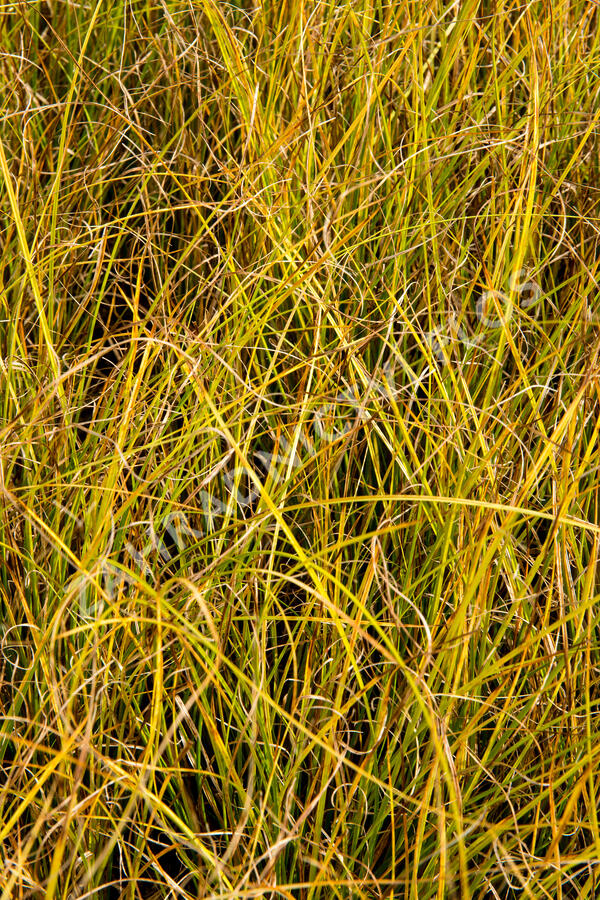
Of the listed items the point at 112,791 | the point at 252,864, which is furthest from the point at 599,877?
the point at 112,791

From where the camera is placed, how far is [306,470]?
28.8 inches

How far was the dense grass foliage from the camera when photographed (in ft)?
1.93

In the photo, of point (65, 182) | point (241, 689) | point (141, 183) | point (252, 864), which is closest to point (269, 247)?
point (141, 183)

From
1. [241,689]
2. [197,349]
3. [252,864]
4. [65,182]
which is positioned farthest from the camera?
[65,182]

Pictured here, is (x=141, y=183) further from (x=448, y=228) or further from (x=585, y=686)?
(x=585, y=686)

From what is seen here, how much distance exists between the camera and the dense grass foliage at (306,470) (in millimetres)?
588

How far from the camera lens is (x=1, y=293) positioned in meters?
0.78

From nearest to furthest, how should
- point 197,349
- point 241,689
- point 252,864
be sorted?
point 252,864 < point 241,689 < point 197,349

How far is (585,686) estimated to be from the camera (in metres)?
0.63

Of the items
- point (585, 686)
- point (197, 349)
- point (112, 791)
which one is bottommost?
point (112, 791)

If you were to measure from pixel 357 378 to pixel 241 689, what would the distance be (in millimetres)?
295

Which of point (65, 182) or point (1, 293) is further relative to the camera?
point (65, 182)

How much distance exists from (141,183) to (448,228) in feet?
1.04

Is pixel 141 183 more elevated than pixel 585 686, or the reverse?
pixel 141 183
